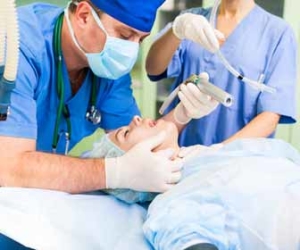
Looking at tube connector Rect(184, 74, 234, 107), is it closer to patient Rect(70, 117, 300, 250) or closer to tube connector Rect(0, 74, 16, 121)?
patient Rect(70, 117, 300, 250)

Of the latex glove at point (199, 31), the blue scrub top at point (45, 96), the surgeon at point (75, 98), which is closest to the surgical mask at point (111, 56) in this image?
the surgeon at point (75, 98)

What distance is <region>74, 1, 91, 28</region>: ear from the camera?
4.51 feet

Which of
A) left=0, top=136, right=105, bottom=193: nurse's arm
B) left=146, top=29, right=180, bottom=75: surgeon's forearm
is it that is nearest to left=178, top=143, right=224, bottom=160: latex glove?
left=0, top=136, right=105, bottom=193: nurse's arm

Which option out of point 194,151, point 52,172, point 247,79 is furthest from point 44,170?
point 247,79

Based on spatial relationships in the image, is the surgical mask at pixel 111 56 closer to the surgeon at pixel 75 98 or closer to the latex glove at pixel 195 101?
the surgeon at pixel 75 98

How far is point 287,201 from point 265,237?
98 millimetres

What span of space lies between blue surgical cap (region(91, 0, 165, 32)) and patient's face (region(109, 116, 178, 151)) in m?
0.30

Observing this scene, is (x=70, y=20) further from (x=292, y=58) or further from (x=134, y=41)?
(x=292, y=58)

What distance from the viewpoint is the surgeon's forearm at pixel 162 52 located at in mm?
1677

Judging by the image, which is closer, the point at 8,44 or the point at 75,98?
the point at 8,44

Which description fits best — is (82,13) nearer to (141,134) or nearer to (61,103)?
(61,103)

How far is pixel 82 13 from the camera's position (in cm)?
139

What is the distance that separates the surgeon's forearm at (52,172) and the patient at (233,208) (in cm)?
22

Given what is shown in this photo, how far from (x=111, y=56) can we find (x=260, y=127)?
1.91 ft
